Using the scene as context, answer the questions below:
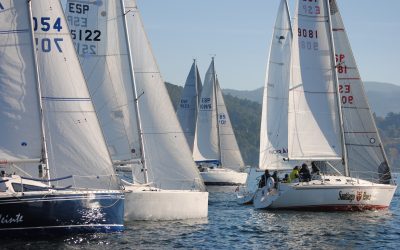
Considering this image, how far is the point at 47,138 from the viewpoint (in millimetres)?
23516

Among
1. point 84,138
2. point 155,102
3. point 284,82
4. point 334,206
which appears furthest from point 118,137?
point 284,82

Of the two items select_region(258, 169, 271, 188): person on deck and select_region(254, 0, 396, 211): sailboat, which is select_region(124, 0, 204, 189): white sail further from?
select_region(258, 169, 271, 188): person on deck

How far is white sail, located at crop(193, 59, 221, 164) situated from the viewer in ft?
201

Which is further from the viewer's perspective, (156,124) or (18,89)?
(156,124)

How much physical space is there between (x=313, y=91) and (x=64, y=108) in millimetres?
13797

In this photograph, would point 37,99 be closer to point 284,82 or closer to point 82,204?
point 82,204

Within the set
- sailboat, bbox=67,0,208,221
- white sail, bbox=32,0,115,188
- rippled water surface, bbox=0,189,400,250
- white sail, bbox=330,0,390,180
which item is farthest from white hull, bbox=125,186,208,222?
white sail, bbox=330,0,390,180

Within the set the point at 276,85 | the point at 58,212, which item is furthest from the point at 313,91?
the point at 58,212

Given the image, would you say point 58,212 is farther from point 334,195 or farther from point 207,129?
point 207,129

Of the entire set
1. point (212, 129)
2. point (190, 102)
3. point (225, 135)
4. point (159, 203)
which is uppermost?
point (190, 102)

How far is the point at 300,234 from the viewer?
25891mm

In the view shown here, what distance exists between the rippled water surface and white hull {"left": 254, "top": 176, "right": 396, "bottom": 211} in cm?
40

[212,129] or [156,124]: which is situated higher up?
[212,129]

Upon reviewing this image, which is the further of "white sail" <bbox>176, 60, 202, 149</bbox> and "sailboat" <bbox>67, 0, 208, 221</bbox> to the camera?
"white sail" <bbox>176, 60, 202, 149</bbox>
